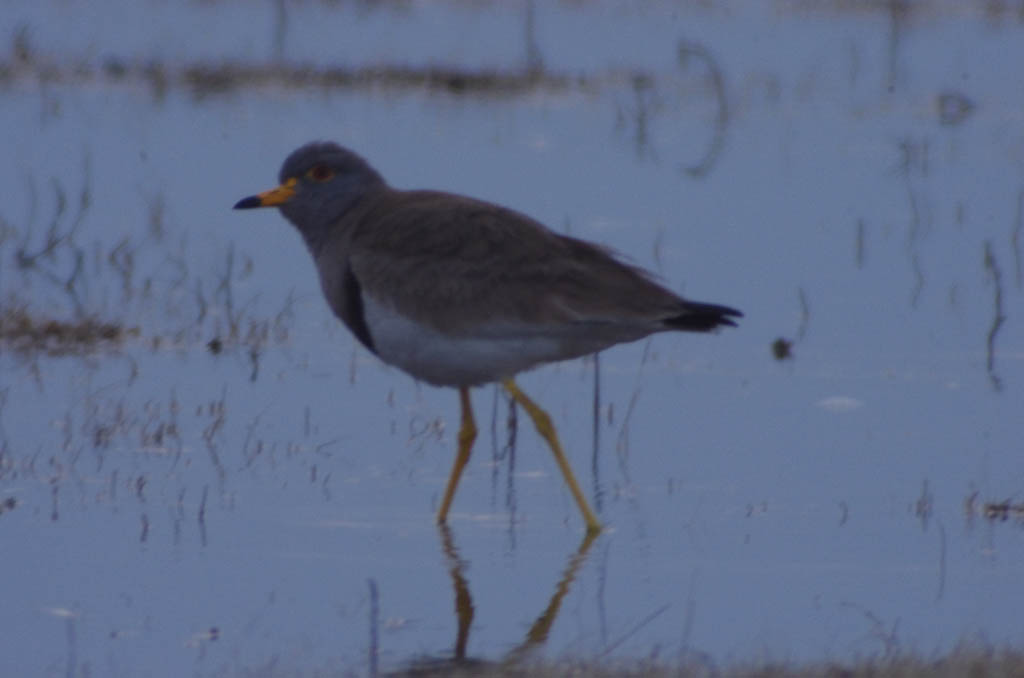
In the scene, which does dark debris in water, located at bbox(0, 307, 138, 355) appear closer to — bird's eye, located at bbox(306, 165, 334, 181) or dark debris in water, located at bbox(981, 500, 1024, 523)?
bird's eye, located at bbox(306, 165, 334, 181)

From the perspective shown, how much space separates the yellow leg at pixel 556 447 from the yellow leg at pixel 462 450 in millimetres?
216

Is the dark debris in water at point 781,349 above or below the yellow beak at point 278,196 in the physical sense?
below

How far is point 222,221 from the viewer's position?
12742mm

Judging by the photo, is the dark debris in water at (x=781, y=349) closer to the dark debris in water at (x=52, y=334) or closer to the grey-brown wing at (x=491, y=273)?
the grey-brown wing at (x=491, y=273)

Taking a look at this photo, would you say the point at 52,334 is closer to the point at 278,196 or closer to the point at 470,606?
the point at 278,196

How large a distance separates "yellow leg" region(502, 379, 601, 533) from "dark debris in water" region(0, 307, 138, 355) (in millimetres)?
2901

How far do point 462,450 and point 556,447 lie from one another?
344 millimetres

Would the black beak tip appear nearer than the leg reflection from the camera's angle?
No

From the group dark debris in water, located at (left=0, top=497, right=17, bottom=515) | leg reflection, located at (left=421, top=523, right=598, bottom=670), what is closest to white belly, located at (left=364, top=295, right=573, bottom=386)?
leg reflection, located at (left=421, top=523, right=598, bottom=670)

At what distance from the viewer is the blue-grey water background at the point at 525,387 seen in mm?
6461

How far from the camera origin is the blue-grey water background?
21.2 feet

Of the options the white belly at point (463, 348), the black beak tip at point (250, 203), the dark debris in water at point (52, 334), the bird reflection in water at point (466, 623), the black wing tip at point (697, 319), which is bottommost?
the bird reflection in water at point (466, 623)

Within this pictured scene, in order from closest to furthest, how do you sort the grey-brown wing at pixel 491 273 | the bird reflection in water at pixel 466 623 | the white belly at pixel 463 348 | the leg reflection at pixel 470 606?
the bird reflection in water at pixel 466 623, the leg reflection at pixel 470 606, the grey-brown wing at pixel 491 273, the white belly at pixel 463 348

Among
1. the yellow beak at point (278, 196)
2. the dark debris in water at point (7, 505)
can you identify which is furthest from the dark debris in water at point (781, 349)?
the dark debris in water at point (7, 505)
